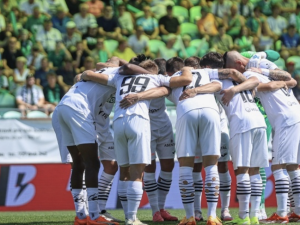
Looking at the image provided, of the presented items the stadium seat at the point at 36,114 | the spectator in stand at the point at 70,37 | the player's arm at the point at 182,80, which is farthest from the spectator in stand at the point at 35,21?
the player's arm at the point at 182,80

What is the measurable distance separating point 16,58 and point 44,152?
4044 millimetres

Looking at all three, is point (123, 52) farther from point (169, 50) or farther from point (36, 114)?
point (36, 114)

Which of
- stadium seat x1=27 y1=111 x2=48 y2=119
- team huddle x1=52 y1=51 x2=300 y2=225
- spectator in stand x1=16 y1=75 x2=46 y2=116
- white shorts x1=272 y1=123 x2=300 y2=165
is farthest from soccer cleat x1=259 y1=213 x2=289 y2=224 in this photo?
spectator in stand x1=16 y1=75 x2=46 y2=116

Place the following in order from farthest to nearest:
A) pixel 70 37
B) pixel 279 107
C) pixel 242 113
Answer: pixel 70 37 < pixel 279 107 < pixel 242 113

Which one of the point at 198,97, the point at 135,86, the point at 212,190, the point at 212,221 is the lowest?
the point at 212,221

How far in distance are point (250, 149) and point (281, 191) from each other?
1045 millimetres

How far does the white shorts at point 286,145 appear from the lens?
35.2ft

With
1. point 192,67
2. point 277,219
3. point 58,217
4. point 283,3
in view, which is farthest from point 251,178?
point 283,3

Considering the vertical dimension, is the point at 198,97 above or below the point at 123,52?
above

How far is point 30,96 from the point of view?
58.1 ft

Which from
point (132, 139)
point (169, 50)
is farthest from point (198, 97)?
point (169, 50)

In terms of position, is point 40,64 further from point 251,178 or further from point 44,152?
point 251,178

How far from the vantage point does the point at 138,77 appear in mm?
10109

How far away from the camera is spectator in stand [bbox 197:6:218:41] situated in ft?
71.7
